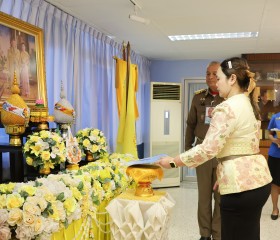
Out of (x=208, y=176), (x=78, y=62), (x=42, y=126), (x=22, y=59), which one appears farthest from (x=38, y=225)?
(x=78, y=62)

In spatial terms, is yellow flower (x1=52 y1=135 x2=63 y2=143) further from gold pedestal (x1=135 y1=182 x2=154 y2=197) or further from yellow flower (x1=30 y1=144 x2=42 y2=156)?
gold pedestal (x1=135 y1=182 x2=154 y2=197)

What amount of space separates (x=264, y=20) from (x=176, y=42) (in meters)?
1.40

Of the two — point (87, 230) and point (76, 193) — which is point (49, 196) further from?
point (87, 230)

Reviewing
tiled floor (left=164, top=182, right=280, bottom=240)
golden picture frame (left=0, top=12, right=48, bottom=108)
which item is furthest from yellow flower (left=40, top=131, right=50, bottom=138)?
tiled floor (left=164, top=182, right=280, bottom=240)

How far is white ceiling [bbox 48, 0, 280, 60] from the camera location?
9.86 ft

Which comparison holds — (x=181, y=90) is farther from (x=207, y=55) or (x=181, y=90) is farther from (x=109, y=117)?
(x=109, y=117)

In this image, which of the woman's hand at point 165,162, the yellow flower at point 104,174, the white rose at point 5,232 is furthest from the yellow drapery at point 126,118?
the white rose at point 5,232

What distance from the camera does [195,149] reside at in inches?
69.5

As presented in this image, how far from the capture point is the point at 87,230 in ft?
7.01

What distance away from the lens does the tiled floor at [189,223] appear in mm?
3389

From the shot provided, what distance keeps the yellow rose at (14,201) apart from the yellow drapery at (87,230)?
0.31 metres

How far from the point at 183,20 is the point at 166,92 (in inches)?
92.1

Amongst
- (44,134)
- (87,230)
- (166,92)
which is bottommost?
(87,230)

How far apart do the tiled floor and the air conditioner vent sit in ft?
5.53
